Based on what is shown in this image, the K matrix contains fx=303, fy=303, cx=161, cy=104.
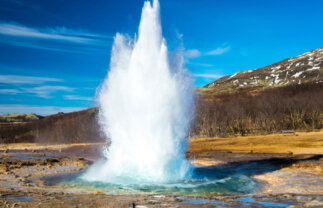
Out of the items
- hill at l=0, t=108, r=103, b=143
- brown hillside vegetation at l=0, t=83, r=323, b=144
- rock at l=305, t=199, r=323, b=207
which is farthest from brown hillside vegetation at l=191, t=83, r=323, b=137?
rock at l=305, t=199, r=323, b=207

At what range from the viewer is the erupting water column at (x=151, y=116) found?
64.1 ft

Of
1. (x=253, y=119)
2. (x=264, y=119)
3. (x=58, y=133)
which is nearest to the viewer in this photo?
(x=264, y=119)

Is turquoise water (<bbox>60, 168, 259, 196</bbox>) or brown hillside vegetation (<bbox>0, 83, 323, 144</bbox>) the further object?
brown hillside vegetation (<bbox>0, 83, 323, 144</bbox>)

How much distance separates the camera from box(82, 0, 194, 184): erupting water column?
64.1 feet

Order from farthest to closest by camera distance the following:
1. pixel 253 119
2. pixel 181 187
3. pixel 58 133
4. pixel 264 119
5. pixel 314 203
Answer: pixel 58 133
pixel 253 119
pixel 264 119
pixel 181 187
pixel 314 203

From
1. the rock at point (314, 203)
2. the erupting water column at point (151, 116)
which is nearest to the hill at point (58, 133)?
the erupting water column at point (151, 116)

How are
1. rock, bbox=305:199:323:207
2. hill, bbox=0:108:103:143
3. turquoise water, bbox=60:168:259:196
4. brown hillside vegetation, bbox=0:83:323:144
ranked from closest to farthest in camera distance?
1. rock, bbox=305:199:323:207
2. turquoise water, bbox=60:168:259:196
3. brown hillside vegetation, bbox=0:83:323:144
4. hill, bbox=0:108:103:143

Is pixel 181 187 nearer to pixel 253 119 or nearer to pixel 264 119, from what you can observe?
pixel 264 119

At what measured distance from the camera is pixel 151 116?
64.7 ft

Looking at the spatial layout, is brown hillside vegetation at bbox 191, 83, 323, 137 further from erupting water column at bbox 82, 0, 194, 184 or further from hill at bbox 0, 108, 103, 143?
erupting water column at bbox 82, 0, 194, 184

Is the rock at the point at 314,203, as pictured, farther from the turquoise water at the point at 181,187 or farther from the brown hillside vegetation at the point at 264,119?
the brown hillside vegetation at the point at 264,119

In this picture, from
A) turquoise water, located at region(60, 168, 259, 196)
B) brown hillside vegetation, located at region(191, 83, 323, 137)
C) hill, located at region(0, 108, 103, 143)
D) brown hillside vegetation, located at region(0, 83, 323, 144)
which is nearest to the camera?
turquoise water, located at region(60, 168, 259, 196)

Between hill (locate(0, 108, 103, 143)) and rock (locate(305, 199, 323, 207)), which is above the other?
hill (locate(0, 108, 103, 143))

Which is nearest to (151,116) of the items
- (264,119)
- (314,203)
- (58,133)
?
(314,203)
